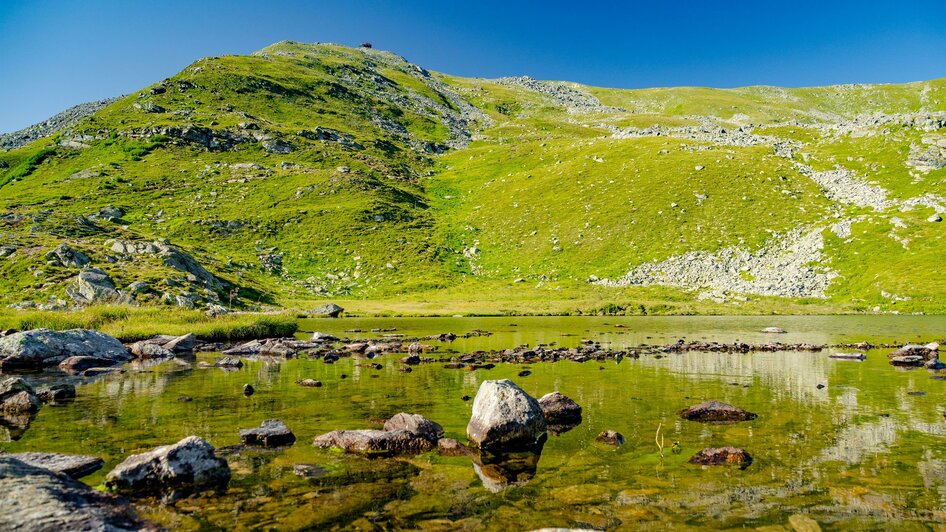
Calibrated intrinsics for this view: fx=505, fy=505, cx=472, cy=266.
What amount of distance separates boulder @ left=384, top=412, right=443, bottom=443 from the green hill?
48.7 metres

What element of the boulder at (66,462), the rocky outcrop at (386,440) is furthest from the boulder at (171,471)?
the rocky outcrop at (386,440)

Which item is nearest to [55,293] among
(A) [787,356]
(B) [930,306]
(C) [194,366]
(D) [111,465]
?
(C) [194,366]

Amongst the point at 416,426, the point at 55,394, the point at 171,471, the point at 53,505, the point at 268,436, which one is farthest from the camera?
the point at 55,394

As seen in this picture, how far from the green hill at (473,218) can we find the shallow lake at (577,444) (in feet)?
135

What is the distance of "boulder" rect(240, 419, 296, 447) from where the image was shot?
Result: 44.5 feet

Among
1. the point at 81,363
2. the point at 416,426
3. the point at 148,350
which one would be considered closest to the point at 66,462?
the point at 416,426

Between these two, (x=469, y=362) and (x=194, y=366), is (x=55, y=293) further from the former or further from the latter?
(x=469, y=362)

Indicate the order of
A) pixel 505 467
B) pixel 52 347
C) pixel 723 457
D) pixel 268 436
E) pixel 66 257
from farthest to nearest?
1. pixel 66 257
2. pixel 52 347
3. pixel 268 436
4. pixel 723 457
5. pixel 505 467

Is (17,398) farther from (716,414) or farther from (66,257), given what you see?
(66,257)

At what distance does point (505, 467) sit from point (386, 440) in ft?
10.9

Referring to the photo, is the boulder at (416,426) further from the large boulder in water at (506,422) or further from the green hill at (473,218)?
the green hill at (473,218)

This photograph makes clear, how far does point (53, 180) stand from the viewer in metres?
112

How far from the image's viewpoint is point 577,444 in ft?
44.2

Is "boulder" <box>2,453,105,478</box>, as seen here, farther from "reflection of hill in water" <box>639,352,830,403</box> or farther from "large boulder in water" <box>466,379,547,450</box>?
"reflection of hill in water" <box>639,352,830,403</box>
